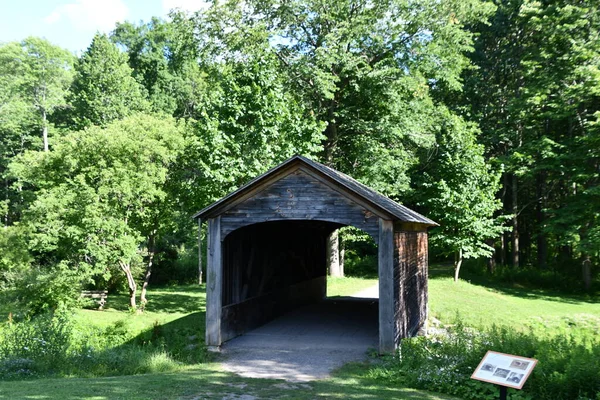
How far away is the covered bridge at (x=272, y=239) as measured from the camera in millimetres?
11766

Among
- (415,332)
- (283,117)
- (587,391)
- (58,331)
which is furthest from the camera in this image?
(283,117)

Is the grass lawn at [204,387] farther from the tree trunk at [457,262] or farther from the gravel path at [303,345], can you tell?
the tree trunk at [457,262]

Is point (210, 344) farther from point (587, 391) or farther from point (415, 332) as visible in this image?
point (587, 391)

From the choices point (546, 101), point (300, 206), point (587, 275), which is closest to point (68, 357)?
point (300, 206)

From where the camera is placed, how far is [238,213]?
12.5 meters

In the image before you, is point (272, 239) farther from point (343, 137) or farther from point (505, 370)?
point (343, 137)

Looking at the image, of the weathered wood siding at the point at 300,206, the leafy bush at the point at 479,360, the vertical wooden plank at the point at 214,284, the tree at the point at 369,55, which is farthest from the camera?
the tree at the point at 369,55

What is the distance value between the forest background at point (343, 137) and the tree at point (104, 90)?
7682mm

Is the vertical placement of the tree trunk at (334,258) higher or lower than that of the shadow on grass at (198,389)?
higher

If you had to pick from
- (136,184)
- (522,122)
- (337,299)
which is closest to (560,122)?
(522,122)

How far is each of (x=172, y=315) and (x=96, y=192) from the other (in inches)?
220

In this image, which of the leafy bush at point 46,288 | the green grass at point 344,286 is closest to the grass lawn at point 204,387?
the leafy bush at point 46,288

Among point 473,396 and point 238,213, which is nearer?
point 473,396

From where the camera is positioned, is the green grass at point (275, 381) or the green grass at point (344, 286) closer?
the green grass at point (275, 381)
